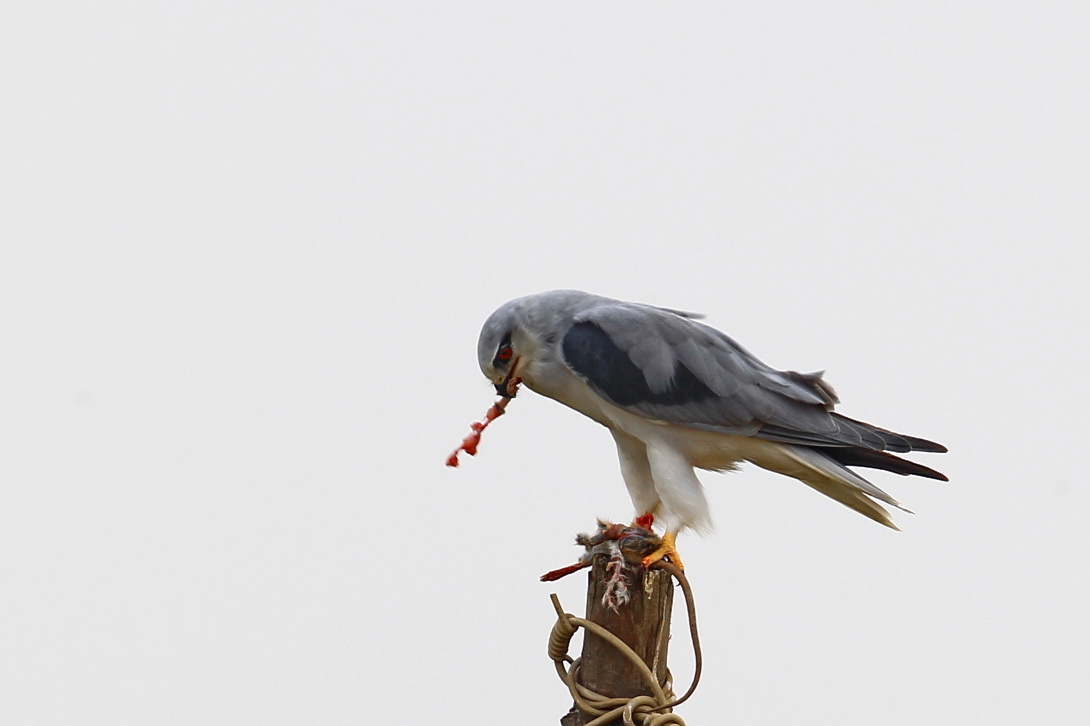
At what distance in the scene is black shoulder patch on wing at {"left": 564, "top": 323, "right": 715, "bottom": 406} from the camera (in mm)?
3656

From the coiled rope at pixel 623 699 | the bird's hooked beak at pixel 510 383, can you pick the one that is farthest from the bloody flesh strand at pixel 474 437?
the coiled rope at pixel 623 699

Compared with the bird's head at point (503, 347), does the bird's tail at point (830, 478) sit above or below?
below

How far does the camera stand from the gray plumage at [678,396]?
367cm

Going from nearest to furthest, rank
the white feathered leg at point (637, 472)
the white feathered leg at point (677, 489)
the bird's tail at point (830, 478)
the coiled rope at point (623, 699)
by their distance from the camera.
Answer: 1. the coiled rope at point (623, 699)
2. the white feathered leg at point (677, 489)
3. the bird's tail at point (830, 478)
4. the white feathered leg at point (637, 472)

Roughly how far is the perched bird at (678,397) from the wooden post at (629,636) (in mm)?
397

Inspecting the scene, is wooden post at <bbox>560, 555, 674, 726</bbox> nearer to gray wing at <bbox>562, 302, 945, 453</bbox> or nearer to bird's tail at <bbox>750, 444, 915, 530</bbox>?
gray wing at <bbox>562, 302, 945, 453</bbox>

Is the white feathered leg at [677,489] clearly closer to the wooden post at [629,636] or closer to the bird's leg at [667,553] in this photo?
the bird's leg at [667,553]

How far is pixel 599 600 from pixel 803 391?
115 cm

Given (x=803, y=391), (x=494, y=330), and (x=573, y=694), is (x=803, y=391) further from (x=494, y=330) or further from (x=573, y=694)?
(x=573, y=694)

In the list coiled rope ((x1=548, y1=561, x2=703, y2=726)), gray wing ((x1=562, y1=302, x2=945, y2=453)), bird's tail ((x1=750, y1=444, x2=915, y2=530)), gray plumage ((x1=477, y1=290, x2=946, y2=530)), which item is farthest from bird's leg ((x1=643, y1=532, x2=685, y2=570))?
bird's tail ((x1=750, y1=444, x2=915, y2=530))

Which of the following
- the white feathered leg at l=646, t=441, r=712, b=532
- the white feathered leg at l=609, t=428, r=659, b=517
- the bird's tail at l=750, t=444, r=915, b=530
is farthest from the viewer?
the white feathered leg at l=609, t=428, r=659, b=517

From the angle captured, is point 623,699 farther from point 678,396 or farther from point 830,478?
point 830,478

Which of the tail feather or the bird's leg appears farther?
the tail feather

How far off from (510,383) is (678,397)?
60 cm
